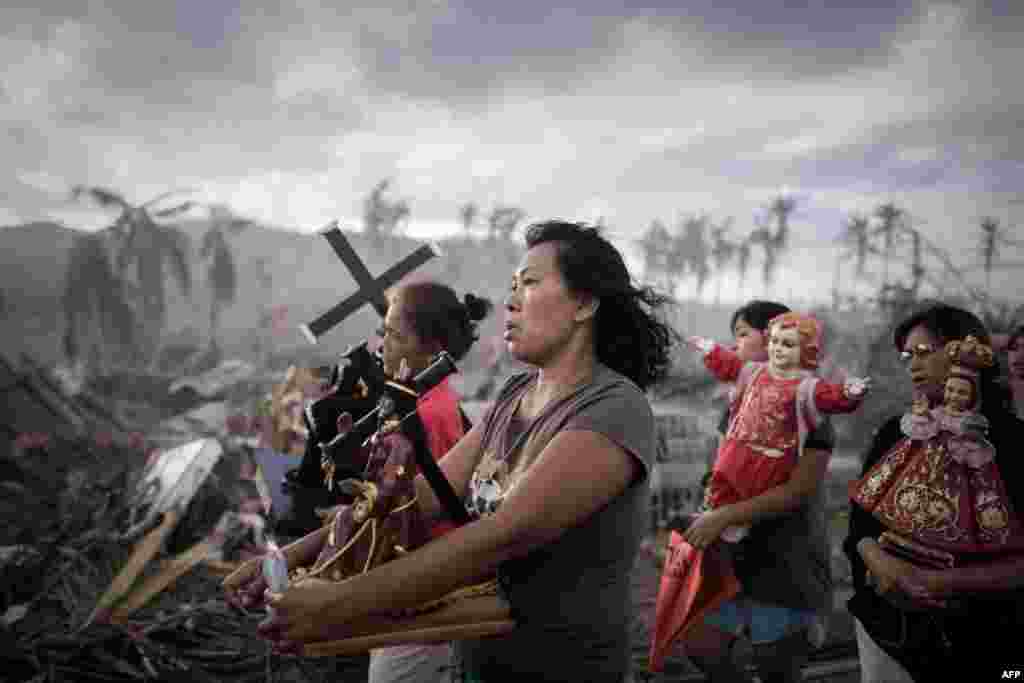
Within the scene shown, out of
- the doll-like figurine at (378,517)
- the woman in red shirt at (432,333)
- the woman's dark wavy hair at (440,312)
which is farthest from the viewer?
the woman's dark wavy hair at (440,312)

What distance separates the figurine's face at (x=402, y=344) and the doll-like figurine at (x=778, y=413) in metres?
1.53

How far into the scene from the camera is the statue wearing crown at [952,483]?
6.70 feet

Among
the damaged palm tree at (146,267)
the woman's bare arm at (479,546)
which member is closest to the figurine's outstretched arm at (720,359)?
the woman's bare arm at (479,546)

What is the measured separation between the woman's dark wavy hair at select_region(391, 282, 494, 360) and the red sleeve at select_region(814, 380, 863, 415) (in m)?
1.55

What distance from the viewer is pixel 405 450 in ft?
4.74

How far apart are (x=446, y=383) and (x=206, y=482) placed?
20.1 feet

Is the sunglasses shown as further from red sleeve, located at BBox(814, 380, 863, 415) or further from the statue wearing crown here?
red sleeve, located at BBox(814, 380, 863, 415)

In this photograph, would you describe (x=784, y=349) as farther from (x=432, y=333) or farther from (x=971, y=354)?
(x=432, y=333)

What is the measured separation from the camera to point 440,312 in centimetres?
273

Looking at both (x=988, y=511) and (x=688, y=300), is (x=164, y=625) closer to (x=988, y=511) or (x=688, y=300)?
(x=988, y=511)

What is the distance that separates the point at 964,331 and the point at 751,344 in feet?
4.85

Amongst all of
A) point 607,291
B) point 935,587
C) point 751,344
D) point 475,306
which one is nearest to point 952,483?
point 935,587

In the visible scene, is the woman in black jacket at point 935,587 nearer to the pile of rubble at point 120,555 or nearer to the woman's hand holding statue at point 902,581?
the woman's hand holding statue at point 902,581

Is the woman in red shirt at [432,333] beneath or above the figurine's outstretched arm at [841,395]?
above
